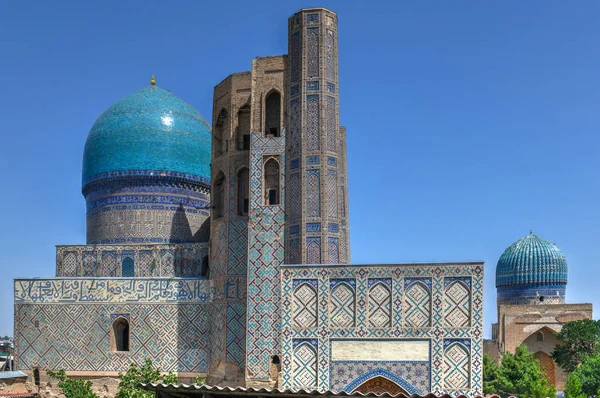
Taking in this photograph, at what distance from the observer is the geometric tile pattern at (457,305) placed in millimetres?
16406

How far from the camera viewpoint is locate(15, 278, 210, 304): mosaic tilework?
68.6 ft

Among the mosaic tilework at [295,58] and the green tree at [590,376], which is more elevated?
the mosaic tilework at [295,58]

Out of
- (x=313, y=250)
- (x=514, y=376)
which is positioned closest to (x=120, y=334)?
(x=313, y=250)

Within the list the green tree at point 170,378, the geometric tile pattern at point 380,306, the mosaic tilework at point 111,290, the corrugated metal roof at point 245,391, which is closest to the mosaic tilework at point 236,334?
the mosaic tilework at point 111,290

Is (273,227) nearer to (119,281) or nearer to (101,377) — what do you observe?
(119,281)

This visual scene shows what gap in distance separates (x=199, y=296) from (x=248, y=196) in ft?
9.43

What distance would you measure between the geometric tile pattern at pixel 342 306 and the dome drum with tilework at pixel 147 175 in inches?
399

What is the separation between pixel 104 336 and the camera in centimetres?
2089

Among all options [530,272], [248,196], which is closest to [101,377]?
[248,196]

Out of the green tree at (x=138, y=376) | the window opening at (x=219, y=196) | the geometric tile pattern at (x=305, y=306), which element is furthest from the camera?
the window opening at (x=219, y=196)

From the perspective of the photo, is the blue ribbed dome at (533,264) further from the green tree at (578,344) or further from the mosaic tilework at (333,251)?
the mosaic tilework at (333,251)

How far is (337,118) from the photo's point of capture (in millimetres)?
20250

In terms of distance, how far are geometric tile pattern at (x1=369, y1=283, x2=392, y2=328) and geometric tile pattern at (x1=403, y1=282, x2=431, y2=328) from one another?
35 cm

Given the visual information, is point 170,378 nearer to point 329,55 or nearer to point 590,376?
point 329,55
